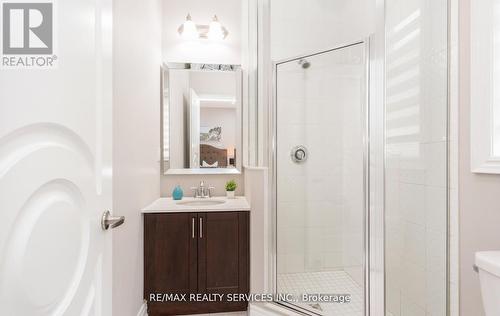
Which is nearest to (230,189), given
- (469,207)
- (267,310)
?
(267,310)

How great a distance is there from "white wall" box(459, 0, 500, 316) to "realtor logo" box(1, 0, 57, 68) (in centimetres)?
152

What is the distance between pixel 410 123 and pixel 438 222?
0.50m

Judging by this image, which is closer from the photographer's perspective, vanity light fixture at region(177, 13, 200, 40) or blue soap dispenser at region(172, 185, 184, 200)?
blue soap dispenser at region(172, 185, 184, 200)

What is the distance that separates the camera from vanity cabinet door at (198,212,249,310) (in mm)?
2092

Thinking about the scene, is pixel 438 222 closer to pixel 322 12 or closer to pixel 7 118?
pixel 7 118

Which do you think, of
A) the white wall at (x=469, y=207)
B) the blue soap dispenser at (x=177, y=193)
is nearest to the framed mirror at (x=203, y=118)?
the blue soap dispenser at (x=177, y=193)

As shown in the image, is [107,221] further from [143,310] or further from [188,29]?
[188,29]

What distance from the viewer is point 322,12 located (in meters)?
2.38

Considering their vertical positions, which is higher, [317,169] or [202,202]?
[317,169]

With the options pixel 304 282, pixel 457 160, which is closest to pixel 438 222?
pixel 457 160

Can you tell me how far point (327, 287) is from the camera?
6.91 ft

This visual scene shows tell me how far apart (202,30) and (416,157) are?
7.26 ft

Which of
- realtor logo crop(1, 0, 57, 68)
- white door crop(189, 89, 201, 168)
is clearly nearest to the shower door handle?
white door crop(189, 89, 201, 168)

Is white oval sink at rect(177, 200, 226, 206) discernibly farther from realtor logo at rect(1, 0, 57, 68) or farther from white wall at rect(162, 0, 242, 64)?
realtor logo at rect(1, 0, 57, 68)
